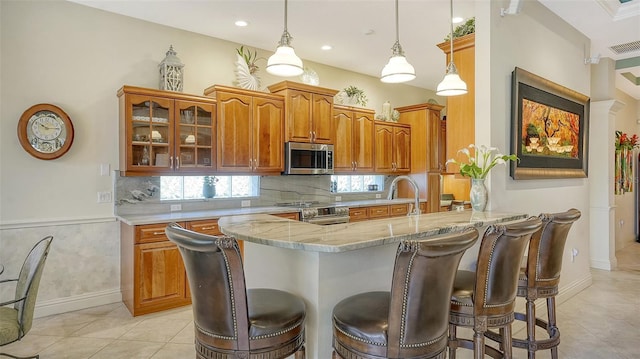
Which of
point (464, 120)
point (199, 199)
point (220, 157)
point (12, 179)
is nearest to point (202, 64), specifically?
point (220, 157)

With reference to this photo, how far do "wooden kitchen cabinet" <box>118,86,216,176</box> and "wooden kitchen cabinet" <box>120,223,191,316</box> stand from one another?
68cm

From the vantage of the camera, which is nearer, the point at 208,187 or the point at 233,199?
the point at 208,187

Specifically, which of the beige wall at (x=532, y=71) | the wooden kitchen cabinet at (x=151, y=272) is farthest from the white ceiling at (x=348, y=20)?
the wooden kitchen cabinet at (x=151, y=272)

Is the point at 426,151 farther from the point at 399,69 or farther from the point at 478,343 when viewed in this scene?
the point at 478,343

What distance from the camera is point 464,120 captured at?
3.40 m

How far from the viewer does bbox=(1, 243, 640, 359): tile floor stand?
9.34 feet

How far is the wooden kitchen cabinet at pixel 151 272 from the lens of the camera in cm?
349

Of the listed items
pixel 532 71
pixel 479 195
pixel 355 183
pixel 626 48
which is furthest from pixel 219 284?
pixel 626 48

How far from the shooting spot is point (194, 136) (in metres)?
4.13

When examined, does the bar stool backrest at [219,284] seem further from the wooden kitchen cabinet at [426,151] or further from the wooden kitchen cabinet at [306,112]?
the wooden kitchen cabinet at [426,151]

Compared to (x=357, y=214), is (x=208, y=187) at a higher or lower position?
higher

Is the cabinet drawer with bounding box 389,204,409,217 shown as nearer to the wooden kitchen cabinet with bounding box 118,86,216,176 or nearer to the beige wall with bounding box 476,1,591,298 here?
the beige wall with bounding box 476,1,591,298

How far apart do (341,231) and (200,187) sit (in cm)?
296

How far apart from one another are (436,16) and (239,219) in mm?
3045
